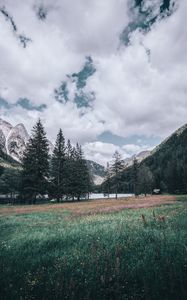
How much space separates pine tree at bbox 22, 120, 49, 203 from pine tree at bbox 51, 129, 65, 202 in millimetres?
5033

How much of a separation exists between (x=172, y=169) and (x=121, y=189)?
105 meters

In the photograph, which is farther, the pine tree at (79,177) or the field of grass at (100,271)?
the pine tree at (79,177)

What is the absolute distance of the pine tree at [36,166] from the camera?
45344 millimetres

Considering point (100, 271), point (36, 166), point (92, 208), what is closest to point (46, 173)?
point (36, 166)

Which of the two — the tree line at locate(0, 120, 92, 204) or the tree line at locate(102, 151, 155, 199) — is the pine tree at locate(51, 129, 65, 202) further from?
the tree line at locate(102, 151, 155, 199)

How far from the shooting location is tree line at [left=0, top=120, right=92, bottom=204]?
45844 millimetres

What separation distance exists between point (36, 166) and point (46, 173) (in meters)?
3.24

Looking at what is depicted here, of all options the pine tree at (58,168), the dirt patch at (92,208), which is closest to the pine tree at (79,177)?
the pine tree at (58,168)

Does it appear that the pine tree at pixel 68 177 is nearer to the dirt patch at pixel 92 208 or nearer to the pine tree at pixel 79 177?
the pine tree at pixel 79 177

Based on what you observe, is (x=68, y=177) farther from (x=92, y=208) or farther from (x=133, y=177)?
(x=133, y=177)

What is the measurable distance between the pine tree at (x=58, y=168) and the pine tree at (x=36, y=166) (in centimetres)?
503

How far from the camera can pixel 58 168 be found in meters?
54.3

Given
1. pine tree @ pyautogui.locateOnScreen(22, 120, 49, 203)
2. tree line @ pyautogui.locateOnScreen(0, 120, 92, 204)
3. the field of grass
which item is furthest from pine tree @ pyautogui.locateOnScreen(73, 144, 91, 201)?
the field of grass

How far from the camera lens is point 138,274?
5.42 metres
